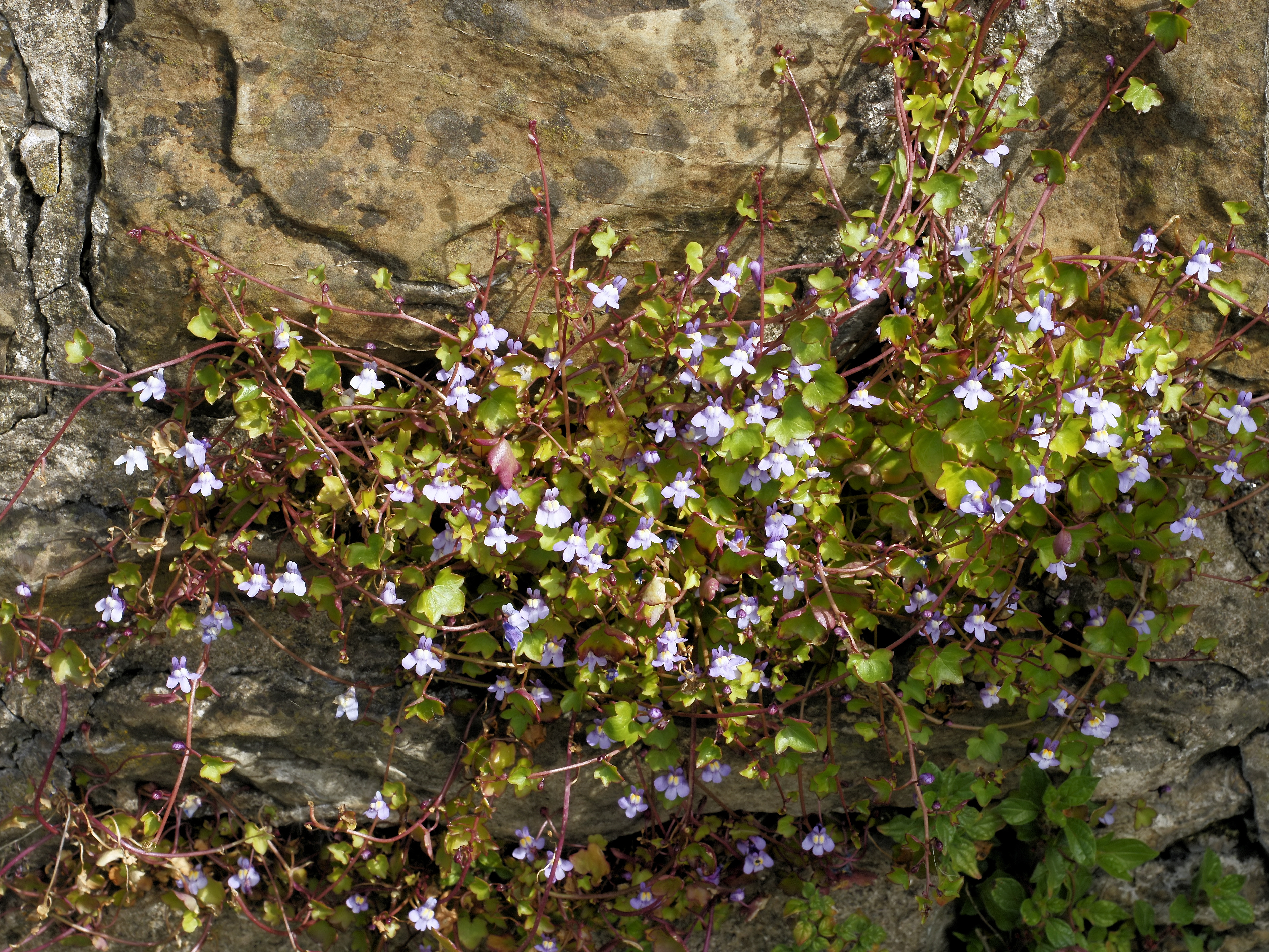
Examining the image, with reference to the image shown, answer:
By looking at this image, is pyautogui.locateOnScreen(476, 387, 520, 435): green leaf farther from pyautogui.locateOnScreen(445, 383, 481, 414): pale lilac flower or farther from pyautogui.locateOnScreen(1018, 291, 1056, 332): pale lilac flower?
pyautogui.locateOnScreen(1018, 291, 1056, 332): pale lilac flower

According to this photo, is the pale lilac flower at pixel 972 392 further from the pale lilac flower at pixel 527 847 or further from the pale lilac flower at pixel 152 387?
the pale lilac flower at pixel 152 387

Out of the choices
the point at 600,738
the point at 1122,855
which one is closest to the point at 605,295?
the point at 600,738

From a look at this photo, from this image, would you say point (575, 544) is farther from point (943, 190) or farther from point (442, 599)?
point (943, 190)

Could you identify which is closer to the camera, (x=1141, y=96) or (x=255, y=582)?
(x=255, y=582)

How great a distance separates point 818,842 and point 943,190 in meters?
1.82

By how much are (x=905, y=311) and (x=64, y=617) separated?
248 centimetres

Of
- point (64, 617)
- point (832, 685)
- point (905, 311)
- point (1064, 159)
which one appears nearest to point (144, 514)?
point (64, 617)

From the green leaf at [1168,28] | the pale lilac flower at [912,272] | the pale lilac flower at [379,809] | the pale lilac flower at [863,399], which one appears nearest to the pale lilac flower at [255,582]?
the pale lilac flower at [379,809]

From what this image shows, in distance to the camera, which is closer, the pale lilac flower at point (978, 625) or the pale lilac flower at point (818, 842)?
the pale lilac flower at point (978, 625)

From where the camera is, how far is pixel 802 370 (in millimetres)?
1955

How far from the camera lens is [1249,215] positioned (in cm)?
238

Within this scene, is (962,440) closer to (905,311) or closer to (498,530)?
(905,311)

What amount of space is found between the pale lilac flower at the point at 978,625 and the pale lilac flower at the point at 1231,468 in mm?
692

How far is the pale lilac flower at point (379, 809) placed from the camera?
2496 millimetres
